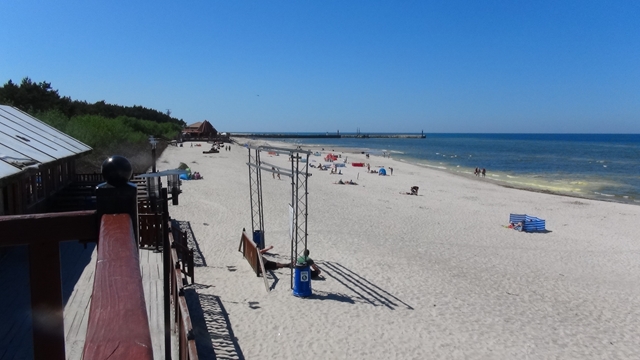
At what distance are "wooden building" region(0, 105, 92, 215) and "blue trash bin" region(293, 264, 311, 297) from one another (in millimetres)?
5231

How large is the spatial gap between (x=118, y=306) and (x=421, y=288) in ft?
37.0

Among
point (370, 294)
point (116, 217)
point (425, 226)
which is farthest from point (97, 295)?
point (425, 226)

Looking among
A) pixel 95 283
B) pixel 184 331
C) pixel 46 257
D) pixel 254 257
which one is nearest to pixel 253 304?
pixel 254 257

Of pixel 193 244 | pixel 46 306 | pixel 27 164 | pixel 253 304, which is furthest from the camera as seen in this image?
pixel 193 244

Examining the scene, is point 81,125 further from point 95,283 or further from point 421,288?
point 95,283

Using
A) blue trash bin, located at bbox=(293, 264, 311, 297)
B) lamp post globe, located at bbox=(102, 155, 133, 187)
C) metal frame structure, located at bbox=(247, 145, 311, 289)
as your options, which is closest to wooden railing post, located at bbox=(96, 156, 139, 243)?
lamp post globe, located at bbox=(102, 155, 133, 187)

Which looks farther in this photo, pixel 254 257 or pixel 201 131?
pixel 201 131

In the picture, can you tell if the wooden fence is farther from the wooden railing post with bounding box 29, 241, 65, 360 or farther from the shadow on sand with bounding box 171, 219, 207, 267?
the shadow on sand with bounding box 171, 219, 207, 267

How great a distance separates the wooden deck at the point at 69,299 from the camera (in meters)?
5.94

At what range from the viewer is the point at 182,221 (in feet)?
56.4

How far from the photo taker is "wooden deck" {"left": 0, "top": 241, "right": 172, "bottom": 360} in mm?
5938

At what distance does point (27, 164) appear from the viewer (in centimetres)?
681

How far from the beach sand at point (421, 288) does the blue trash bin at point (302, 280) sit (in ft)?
0.56

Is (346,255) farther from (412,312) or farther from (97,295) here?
(97,295)
